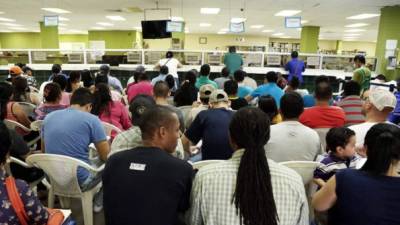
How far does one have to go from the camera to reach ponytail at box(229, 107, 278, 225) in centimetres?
125

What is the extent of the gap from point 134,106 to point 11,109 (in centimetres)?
182

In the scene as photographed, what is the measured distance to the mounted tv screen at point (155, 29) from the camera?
917cm

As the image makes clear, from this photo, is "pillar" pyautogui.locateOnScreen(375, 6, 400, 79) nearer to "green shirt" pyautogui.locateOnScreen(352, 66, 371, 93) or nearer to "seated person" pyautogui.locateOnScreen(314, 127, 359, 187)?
"green shirt" pyautogui.locateOnScreen(352, 66, 371, 93)

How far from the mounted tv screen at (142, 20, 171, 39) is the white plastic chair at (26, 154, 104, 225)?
23.9ft

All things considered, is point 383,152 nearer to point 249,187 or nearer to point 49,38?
point 249,187

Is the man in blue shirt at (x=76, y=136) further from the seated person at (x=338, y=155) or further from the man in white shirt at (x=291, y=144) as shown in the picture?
the seated person at (x=338, y=155)

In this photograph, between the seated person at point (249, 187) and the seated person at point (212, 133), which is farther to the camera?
the seated person at point (212, 133)

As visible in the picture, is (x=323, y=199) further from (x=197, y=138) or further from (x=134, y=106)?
(x=134, y=106)

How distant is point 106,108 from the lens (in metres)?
3.33

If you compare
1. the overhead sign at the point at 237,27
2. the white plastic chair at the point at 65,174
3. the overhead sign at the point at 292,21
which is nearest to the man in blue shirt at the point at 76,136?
the white plastic chair at the point at 65,174

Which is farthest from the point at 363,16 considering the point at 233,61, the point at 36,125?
the point at 36,125

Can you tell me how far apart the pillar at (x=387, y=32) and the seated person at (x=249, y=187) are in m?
8.78

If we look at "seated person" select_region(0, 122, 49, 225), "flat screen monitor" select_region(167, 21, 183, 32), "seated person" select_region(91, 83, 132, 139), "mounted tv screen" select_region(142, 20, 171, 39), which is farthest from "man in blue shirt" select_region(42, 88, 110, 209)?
"mounted tv screen" select_region(142, 20, 171, 39)

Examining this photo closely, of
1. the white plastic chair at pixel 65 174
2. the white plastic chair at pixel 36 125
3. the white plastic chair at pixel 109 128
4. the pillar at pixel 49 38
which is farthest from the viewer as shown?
the pillar at pixel 49 38
